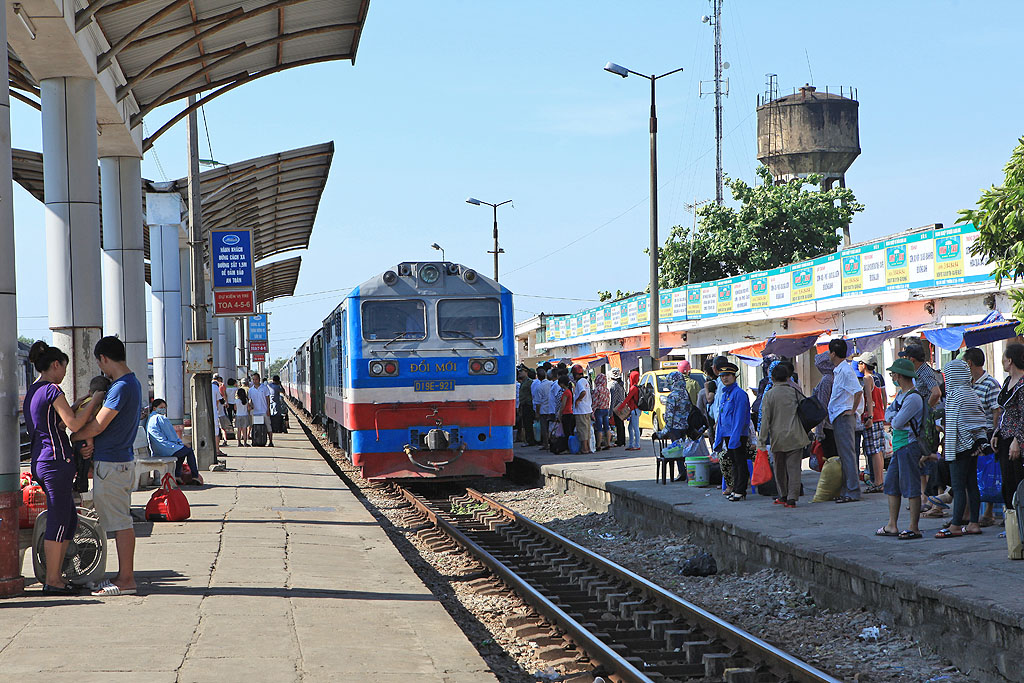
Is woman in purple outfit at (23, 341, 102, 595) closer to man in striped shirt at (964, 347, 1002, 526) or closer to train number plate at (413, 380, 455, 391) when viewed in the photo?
man in striped shirt at (964, 347, 1002, 526)

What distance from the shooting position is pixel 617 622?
8.88 metres

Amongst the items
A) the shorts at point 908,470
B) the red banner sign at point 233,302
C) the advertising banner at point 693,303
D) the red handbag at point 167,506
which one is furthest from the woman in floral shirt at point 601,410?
the advertising banner at point 693,303

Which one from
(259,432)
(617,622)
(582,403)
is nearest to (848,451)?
(617,622)

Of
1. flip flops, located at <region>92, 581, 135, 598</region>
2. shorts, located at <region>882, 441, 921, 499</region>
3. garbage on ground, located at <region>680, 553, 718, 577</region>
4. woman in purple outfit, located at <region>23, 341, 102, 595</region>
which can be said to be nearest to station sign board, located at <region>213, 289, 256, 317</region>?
garbage on ground, located at <region>680, 553, 718, 577</region>

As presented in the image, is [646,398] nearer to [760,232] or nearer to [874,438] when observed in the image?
[874,438]

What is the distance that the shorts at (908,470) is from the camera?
30.9 feet

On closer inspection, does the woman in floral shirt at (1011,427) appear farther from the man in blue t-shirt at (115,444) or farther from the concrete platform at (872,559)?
the man in blue t-shirt at (115,444)

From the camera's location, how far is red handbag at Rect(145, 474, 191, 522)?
1257cm

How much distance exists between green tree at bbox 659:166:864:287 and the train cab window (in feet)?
108

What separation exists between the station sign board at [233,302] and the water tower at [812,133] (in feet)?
128

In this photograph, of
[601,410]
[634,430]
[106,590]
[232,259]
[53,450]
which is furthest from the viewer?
[232,259]

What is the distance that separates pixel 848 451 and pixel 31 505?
820 cm

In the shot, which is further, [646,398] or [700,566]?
[646,398]

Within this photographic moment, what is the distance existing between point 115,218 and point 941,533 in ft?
39.6
